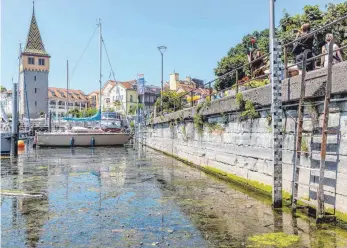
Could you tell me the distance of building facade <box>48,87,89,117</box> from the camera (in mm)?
116875

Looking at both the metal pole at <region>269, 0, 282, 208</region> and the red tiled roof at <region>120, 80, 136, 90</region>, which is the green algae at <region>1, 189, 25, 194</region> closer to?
the metal pole at <region>269, 0, 282, 208</region>

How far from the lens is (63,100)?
122m

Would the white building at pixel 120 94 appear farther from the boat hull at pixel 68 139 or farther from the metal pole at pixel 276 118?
the metal pole at pixel 276 118

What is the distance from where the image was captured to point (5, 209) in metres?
7.23

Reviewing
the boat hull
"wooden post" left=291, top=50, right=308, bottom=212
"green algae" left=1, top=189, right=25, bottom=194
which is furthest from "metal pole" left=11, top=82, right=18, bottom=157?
"wooden post" left=291, top=50, right=308, bottom=212

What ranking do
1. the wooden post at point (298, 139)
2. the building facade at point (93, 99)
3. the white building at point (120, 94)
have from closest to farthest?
the wooden post at point (298, 139) < the white building at point (120, 94) < the building facade at point (93, 99)

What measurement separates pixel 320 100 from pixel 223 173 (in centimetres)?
544

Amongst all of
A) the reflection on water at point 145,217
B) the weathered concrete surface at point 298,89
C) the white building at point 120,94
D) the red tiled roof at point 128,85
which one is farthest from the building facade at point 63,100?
the weathered concrete surface at point 298,89

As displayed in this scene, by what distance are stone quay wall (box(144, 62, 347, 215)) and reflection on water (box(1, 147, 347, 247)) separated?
Answer: 64 centimetres

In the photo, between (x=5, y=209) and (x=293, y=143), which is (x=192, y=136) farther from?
(x=5, y=209)

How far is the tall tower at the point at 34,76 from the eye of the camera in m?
88.2

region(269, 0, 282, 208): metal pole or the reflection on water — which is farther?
region(269, 0, 282, 208): metal pole

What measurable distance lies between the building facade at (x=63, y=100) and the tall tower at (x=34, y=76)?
24101 millimetres

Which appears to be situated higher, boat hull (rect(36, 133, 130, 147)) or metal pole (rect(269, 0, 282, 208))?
metal pole (rect(269, 0, 282, 208))
